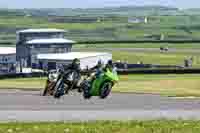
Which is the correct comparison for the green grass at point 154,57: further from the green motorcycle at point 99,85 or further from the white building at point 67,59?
the green motorcycle at point 99,85

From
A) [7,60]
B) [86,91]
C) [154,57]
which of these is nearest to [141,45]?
[154,57]

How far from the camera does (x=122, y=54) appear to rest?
80.5 meters

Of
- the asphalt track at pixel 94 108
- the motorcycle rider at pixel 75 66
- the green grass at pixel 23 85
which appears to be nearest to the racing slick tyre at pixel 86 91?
the asphalt track at pixel 94 108

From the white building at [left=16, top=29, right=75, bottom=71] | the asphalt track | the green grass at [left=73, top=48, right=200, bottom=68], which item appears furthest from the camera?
the green grass at [left=73, top=48, right=200, bottom=68]

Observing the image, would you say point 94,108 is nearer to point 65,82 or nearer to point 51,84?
point 65,82

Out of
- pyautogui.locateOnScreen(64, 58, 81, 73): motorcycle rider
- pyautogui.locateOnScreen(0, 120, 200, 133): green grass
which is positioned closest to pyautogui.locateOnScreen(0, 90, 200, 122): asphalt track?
pyautogui.locateOnScreen(64, 58, 81, 73): motorcycle rider

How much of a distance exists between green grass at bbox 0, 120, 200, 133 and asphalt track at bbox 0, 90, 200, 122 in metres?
1.34

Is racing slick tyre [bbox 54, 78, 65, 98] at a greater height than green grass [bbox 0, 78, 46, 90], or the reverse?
racing slick tyre [bbox 54, 78, 65, 98]

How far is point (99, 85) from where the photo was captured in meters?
19.4

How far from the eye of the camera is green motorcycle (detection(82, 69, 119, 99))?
19.3 metres

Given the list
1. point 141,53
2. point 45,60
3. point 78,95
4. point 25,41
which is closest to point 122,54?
point 141,53

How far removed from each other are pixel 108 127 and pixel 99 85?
844 centimetres

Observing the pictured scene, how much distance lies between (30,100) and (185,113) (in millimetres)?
5870

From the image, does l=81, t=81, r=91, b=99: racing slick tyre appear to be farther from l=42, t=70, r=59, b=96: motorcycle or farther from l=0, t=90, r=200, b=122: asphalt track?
l=42, t=70, r=59, b=96: motorcycle
